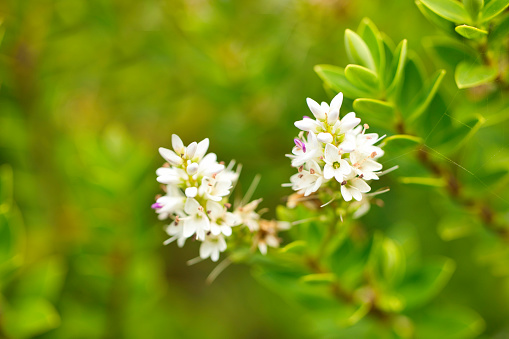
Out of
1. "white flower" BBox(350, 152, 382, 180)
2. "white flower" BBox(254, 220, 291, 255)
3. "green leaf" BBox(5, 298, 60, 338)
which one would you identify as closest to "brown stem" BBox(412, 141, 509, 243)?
"white flower" BBox(350, 152, 382, 180)

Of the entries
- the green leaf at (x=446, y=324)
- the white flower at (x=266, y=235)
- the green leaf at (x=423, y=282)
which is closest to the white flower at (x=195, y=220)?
the white flower at (x=266, y=235)

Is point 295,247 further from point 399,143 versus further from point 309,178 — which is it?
point 399,143

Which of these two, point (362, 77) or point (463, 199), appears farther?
point (463, 199)

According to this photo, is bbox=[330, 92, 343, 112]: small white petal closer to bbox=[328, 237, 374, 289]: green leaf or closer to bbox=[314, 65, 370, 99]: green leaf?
bbox=[314, 65, 370, 99]: green leaf

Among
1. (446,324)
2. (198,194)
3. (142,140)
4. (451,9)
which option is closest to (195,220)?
(198,194)

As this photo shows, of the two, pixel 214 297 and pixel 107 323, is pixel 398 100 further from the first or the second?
pixel 214 297
